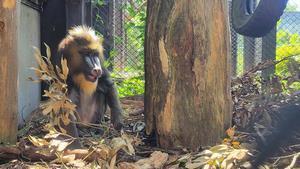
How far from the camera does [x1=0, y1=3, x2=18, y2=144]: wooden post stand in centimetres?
336

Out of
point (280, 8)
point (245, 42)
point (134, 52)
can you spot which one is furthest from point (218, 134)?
Answer: point (134, 52)

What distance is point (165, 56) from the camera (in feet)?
10.6

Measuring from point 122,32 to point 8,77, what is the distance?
408cm

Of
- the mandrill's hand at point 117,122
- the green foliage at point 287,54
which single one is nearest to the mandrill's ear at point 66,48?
the mandrill's hand at point 117,122

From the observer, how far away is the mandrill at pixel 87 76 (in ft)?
14.9

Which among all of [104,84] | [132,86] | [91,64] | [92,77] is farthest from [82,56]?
[132,86]

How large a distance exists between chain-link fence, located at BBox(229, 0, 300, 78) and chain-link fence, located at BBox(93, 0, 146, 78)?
4.23ft

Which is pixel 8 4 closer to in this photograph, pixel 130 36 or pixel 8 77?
pixel 8 77

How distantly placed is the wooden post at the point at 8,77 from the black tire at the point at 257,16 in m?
1.74

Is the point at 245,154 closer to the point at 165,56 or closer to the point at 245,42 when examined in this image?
the point at 165,56

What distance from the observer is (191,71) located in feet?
10.4

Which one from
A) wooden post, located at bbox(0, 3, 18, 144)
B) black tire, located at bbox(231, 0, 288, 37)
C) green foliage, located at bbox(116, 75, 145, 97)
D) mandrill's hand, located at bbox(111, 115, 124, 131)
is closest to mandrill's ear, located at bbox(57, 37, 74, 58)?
mandrill's hand, located at bbox(111, 115, 124, 131)

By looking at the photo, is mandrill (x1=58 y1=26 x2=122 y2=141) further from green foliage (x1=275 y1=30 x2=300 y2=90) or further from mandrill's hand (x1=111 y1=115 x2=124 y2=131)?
green foliage (x1=275 y1=30 x2=300 y2=90)

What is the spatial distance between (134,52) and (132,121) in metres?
2.72
